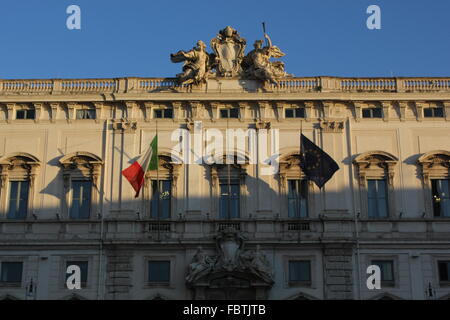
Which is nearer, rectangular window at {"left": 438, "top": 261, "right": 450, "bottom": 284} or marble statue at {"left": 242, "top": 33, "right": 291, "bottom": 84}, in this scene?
rectangular window at {"left": 438, "top": 261, "right": 450, "bottom": 284}

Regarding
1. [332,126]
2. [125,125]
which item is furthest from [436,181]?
[125,125]

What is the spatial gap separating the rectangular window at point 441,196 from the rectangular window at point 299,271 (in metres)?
7.81

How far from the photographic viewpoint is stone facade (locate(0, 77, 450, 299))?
42.2m

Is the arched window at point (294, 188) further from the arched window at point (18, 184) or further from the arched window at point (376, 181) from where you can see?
the arched window at point (18, 184)

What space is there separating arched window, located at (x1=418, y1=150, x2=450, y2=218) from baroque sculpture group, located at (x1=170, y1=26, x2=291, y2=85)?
31.3 feet

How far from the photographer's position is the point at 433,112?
45.5m

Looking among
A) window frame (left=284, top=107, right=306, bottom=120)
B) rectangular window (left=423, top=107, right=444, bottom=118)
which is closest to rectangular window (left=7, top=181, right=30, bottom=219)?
window frame (left=284, top=107, right=306, bottom=120)

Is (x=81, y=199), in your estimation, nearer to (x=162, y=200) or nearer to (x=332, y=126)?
(x=162, y=200)

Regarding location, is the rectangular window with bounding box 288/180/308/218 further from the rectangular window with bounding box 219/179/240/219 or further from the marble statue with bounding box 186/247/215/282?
the marble statue with bounding box 186/247/215/282

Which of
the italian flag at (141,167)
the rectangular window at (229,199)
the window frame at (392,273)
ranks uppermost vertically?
the italian flag at (141,167)

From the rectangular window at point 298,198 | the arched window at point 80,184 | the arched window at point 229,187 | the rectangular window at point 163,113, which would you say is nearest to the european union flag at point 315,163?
the rectangular window at point 298,198

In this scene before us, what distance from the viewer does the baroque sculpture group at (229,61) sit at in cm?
4559

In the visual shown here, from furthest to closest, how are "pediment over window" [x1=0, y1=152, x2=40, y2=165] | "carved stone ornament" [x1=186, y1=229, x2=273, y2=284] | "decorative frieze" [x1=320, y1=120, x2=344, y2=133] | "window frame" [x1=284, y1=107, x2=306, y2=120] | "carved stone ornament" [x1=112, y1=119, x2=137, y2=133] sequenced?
"window frame" [x1=284, y1=107, x2=306, y2=120] → "carved stone ornament" [x1=112, y1=119, x2=137, y2=133] → "decorative frieze" [x1=320, y1=120, x2=344, y2=133] → "pediment over window" [x1=0, y1=152, x2=40, y2=165] → "carved stone ornament" [x1=186, y1=229, x2=273, y2=284]

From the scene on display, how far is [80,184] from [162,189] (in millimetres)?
4654
